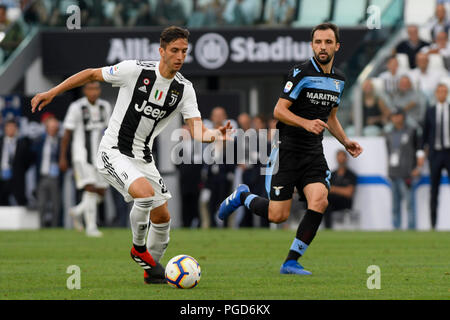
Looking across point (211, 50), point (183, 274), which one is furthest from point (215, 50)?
point (183, 274)

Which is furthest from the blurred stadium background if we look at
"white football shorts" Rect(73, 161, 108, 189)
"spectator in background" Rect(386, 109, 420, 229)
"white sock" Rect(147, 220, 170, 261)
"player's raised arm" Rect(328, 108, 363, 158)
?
"white sock" Rect(147, 220, 170, 261)

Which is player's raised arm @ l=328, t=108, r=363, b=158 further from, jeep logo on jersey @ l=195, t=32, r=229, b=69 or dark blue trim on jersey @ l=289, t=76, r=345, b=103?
jeep logo on jersey @ l=195, t=32, r=229, b=69

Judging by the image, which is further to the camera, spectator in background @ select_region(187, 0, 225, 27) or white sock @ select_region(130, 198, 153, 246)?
spectator in background @ select_region(187, 0, 225, 27)

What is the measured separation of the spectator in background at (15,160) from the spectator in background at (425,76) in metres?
8.16

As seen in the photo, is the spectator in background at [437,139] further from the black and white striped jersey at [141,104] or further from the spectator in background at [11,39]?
the black and white striped jersey at [141,104]

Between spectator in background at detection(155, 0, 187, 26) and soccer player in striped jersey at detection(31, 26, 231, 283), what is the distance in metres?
13.2

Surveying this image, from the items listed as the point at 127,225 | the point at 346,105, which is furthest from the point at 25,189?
the point at 346,105

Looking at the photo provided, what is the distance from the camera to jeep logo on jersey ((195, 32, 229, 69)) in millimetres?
22703

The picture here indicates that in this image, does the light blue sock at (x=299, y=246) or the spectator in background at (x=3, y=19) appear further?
the spectator in background at (x=3, y=19)

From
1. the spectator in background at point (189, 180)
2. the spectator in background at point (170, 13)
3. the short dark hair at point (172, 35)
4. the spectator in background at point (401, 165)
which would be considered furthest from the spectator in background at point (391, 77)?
the short dark hair at point (172, 35)

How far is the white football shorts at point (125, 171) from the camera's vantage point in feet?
30.3

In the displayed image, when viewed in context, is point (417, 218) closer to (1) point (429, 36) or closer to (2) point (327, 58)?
(1) point (429, 36)

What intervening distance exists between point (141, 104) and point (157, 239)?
1.28 metres

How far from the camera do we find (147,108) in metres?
9.39
